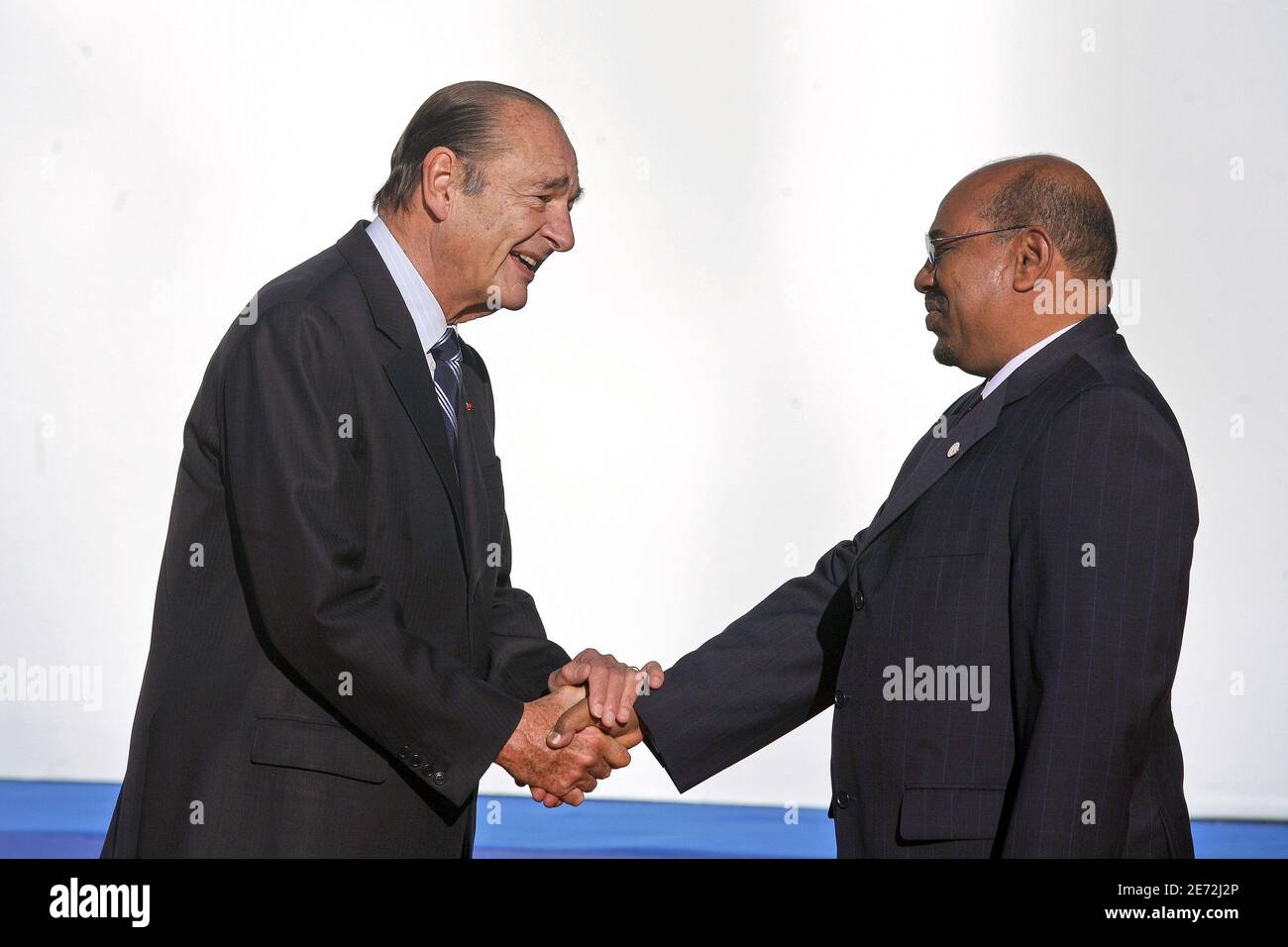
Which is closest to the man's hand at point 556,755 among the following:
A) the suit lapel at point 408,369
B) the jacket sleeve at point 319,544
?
the jacket sleeve at point 319,544

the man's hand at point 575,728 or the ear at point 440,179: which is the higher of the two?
the ear at point 440,179

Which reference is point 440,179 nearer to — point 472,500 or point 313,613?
point 472,500

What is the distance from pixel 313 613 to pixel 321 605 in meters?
0.02

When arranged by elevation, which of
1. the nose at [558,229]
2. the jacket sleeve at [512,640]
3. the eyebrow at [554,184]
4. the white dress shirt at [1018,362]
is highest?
the eyebrow at [554,184]

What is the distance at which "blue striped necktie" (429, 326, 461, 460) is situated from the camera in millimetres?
2391

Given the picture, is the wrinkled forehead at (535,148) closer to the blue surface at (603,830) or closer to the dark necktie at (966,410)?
the dark necktie at (966,410)

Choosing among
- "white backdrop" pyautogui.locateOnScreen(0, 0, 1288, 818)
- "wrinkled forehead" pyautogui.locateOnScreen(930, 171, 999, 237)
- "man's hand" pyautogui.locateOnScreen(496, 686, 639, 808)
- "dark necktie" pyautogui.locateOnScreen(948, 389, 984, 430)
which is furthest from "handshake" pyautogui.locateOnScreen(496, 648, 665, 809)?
"white backdrop" pyautogui.locateOnScreen(0, 0, 1288, 818)

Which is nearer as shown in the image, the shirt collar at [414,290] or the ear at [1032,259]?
the ear at [1032,259]

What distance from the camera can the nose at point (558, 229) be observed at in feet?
8.64

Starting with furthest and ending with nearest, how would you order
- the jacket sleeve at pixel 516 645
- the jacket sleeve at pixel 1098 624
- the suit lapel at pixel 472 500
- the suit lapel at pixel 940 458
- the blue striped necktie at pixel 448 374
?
the jacket sleeve at pixel 516 645 < the blue striped necktie at pixel 448 374 < the suit lapel at pixel 472 500 < the suit lapel at pixel 940 458 < the jacket sleeve at pixel 1098 624

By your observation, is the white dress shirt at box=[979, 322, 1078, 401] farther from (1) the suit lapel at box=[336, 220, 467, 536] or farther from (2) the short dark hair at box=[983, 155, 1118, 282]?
(1) the suit lapel at box=[336, 220, 467, 536]

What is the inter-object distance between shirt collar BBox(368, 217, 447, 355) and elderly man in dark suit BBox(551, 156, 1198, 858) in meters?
0.84

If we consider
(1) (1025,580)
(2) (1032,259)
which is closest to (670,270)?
(2) (1032,259)

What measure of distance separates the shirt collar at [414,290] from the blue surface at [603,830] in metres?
2.83
